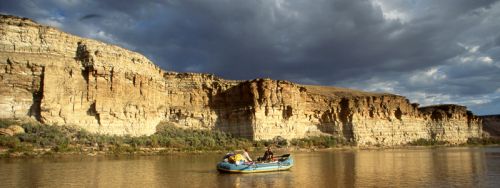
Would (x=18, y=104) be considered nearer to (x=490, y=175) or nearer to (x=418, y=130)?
(x=490, y=175)

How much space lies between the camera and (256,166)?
2150 cm

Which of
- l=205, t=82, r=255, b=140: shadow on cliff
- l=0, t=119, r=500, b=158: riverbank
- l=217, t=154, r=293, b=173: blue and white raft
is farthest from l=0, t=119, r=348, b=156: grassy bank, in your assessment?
l=217, t=154, r=293, b=173: blue and white raft

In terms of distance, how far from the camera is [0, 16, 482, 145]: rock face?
39.0 m

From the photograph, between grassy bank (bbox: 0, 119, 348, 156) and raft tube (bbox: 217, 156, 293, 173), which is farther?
grassy bank (bbox: 0, 119, 348, 156)

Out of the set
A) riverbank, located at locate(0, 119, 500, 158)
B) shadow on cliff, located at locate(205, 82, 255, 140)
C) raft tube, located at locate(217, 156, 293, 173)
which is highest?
shadow on cliff, located at locate(205, 82, 255, 140)

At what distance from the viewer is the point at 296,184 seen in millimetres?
16750

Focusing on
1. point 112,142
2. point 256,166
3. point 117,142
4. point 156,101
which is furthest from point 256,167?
point 156,101

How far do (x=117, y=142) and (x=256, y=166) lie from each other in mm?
22028

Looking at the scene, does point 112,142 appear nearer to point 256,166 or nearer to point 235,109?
point 235,109

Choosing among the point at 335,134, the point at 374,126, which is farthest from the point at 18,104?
the point at 374,126

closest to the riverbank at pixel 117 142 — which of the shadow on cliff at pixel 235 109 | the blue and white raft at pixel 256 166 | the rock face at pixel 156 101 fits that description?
the shadow on cliff at pixel 235 109

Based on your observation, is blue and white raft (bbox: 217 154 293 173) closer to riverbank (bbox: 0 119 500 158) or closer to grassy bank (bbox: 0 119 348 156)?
riverbank (bbox: 0 119 500 158)

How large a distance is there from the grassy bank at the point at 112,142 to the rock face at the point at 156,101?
67.2 inches

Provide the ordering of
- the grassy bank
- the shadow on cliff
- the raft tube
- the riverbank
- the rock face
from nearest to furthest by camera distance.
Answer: the raft tube
the riverbank
the grassy bank
the rock face
the shadow on cliff
